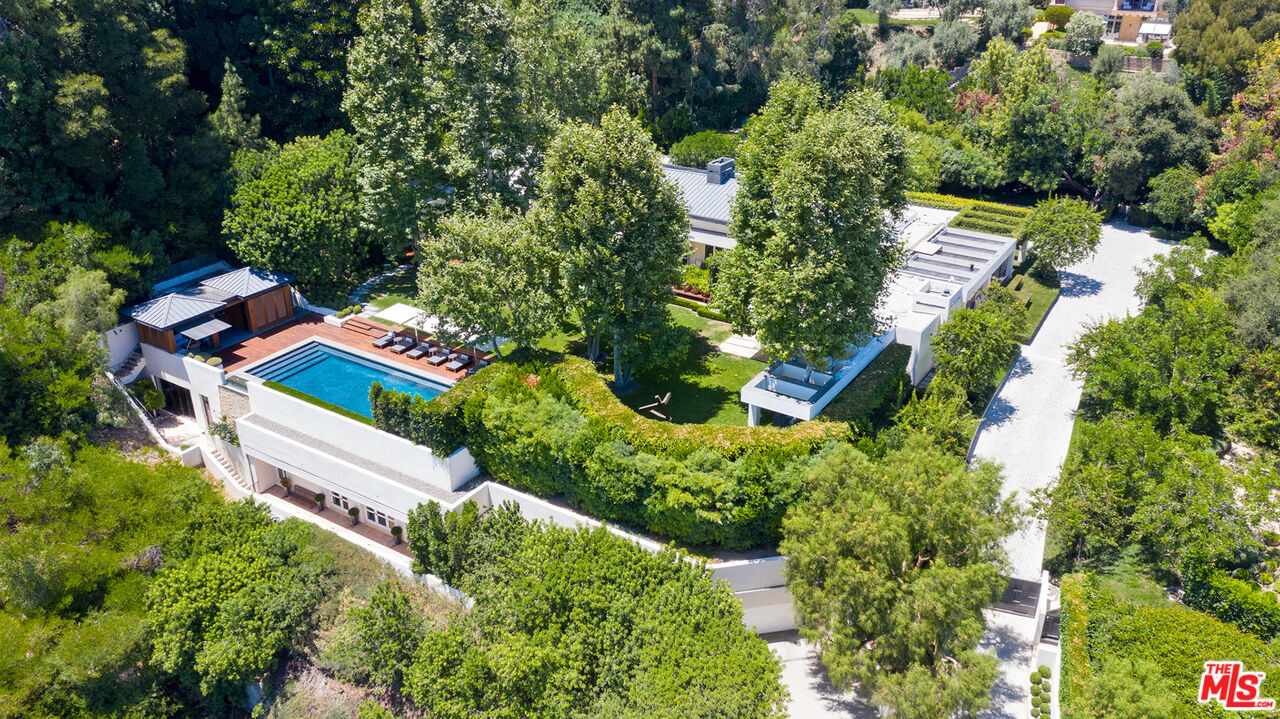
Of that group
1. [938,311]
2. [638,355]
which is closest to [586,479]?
[638,355]

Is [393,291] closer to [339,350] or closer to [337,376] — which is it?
[339,350]

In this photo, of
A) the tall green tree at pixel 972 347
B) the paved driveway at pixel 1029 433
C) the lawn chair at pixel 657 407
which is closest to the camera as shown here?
the paved driveway at pixel 1029 433

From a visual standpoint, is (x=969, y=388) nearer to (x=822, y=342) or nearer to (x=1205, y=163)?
(x=822, y=342)

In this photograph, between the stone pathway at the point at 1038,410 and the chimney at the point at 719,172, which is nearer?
the stone pathway at the point at 1038,410

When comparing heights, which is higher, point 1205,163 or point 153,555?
point 1205,163

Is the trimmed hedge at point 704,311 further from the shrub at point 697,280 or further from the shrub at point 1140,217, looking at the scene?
the shrub at point 1140,217

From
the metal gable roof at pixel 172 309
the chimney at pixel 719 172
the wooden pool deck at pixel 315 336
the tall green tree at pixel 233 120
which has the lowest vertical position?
the wooden pool deck at pixel 315 336

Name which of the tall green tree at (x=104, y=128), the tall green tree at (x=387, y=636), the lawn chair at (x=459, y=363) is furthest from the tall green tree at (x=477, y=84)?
the tall green tree at (x=387, y=636)
